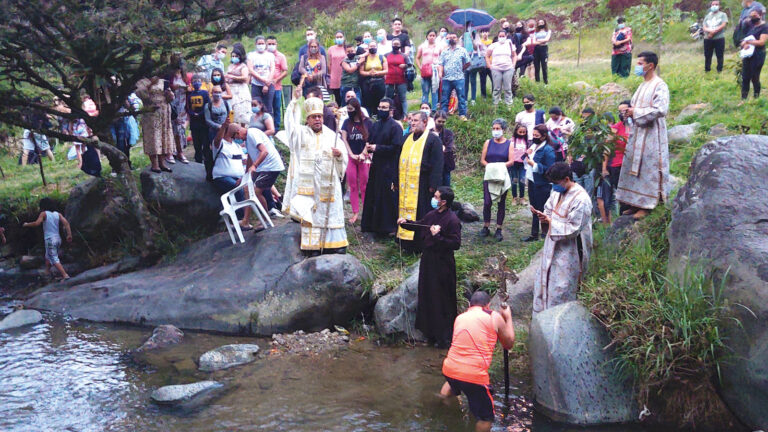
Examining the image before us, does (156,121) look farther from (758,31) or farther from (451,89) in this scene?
(758,31)

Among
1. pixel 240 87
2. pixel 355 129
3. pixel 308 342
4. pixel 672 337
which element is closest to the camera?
pixel 672 337


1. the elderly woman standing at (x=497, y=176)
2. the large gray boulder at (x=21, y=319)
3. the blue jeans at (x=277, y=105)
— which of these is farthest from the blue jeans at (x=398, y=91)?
the large gray boulder at (x=21, y=319)

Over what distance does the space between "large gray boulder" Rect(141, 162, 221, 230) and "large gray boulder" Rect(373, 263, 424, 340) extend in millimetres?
4099

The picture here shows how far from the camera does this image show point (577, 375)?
22.5 ft

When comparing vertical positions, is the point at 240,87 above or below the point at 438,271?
above

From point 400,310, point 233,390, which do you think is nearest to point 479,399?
point 400,310

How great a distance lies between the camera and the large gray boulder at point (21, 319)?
9.91m

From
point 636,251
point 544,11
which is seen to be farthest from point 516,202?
point 544,11

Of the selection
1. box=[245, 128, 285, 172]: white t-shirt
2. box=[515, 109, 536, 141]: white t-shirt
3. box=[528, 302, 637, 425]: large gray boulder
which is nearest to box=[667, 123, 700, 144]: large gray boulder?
box=[515, 109, 536, 141]: white t-shirt

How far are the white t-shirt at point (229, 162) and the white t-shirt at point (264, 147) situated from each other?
0.65 metres

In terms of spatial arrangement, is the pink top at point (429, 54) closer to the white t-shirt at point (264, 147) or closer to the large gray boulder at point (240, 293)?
the white t-shirt at point (264, 147)

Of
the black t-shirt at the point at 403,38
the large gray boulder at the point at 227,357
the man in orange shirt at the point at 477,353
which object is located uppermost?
the black t-shirt at the point at 403,38

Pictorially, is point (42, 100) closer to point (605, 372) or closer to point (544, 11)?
point (605, 372)

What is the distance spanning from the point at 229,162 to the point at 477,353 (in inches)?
242
